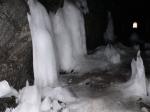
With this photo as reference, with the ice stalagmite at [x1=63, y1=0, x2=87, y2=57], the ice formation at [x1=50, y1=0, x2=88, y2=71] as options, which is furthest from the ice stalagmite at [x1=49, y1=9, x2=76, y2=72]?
the ice stalagmite at [x1=63, y1=0, x2=87, y2=57]

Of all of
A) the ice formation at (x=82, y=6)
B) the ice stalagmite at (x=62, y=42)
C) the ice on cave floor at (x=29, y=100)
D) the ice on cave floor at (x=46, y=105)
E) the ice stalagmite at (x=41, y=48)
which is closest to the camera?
the ice on cave floor at (x=29, y=100)

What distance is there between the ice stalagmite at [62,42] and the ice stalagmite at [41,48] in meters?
1.09

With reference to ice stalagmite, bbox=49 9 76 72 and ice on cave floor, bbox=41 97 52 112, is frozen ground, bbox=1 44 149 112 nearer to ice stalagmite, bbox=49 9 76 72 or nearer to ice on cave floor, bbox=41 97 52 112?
ice on cave floor, bbox=41 97 52 112

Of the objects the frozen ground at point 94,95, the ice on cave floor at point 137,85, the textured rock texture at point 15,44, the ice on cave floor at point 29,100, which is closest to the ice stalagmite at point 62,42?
the frozen ground at point 94,95

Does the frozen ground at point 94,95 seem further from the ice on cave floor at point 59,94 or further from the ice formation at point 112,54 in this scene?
the ice formation at point 112,54

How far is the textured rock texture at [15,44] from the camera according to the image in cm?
750

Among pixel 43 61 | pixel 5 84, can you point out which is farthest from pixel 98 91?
pixel 5 84

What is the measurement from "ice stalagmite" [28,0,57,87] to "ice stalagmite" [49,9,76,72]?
1.09 metres

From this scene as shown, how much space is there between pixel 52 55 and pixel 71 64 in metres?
1.49

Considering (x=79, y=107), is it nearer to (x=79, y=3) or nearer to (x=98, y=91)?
(x=98, y=91)

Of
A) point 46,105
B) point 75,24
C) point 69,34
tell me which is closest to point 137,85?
point 46,105

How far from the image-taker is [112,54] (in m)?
11.3

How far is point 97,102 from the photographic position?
7.55 metres

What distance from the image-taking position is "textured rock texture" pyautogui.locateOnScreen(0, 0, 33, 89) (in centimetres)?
750
